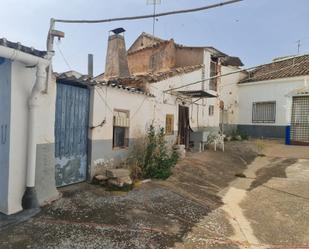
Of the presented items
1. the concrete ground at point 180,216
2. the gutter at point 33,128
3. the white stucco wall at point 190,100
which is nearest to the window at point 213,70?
the white stucco wall at point 190,100

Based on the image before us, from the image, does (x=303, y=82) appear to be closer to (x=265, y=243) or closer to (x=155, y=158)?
(x=155, y=158)

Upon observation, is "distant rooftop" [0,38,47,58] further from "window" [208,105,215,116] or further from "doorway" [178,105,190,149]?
"window" [208,105,215,116]

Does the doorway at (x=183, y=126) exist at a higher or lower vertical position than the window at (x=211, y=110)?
lower

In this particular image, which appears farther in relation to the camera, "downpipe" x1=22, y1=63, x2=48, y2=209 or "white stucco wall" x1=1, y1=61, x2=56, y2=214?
"downpipe" x1=22, y1=63, x2=48, y2=209

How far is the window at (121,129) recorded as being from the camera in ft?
30.6

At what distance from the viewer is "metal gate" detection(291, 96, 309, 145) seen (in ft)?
58.6

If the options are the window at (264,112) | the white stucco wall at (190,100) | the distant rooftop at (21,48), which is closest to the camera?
the distant rooftop at (21,48)

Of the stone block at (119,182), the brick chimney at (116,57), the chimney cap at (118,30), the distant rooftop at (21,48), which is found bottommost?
the stone block at (119,182)

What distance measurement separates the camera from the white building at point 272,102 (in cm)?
1808

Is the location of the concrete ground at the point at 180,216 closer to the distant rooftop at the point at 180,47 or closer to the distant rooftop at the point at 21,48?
the distant rooftop at the point at 21,48

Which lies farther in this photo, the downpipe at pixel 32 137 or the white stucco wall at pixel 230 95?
the white stucco wall at pixel 230 95

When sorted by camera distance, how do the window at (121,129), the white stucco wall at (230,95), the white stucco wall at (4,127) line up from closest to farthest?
the white stucco wall at (4,127), the window at (121,129), the white stucco wall at (230,95)

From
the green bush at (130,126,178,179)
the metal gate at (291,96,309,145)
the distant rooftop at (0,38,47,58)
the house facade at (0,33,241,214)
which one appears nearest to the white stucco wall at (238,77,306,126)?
the metal gate at (291,96,309,145)

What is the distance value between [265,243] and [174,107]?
856cm
